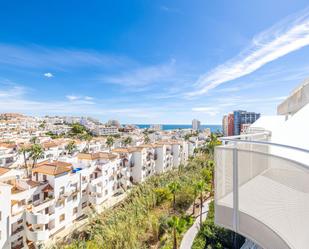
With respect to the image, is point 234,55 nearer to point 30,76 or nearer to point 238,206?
point 238,206

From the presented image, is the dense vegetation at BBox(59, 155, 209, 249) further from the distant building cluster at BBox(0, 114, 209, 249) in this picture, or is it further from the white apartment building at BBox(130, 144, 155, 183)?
the white apartment building at BBox(130, 144, 155, 183)

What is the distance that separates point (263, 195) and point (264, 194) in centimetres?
2

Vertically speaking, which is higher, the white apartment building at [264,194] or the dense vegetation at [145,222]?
the white apartment building at [264,194]

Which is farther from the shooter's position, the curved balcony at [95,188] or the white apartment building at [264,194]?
the curved balcony at [95,188]

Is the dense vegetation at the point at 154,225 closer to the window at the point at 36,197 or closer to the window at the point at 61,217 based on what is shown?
the window at the point at 61,217

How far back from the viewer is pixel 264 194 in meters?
2.97

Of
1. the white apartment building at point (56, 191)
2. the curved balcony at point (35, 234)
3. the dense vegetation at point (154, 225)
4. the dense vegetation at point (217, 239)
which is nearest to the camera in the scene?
the dense vegetation at point (217, 239)

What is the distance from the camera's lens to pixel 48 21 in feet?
68.4

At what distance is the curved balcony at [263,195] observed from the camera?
2.32m

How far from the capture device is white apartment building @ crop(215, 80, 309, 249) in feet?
7.61

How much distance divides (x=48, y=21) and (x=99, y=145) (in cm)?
3129

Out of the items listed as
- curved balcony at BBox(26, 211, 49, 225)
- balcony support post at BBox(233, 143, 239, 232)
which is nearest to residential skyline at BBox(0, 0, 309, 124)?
balcony support post at BBox(233, 143, 239, 232)

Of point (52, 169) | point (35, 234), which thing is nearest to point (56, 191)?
point (52, 169)

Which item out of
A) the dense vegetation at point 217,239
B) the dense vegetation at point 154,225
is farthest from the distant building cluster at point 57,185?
the dense vegetation at point 217,239
